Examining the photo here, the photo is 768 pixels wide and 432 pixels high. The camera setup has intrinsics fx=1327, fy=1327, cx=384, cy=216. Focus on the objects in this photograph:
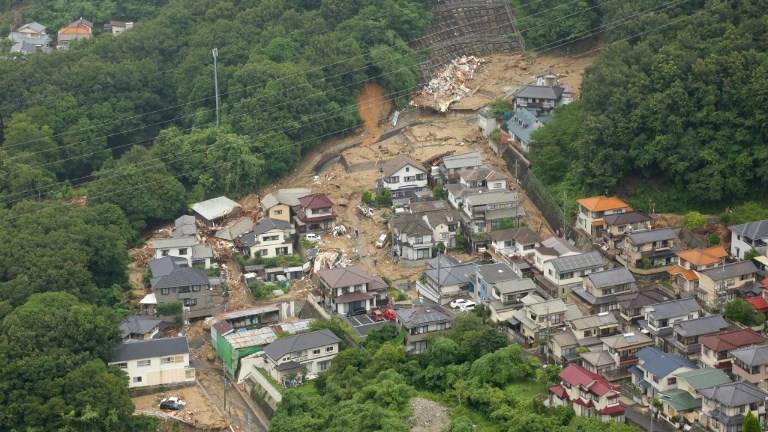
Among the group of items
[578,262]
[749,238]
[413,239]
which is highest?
[749,238]

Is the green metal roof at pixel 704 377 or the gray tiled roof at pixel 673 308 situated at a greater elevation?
the gray tiled roof at pixel 673 308

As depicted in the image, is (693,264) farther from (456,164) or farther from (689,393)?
(456,164)

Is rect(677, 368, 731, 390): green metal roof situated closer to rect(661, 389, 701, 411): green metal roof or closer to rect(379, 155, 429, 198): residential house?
rect(661, 389, 701, 411): green metal roof

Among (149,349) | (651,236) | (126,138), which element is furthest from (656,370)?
(126,138)

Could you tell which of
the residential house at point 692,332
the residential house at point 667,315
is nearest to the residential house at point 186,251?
the residential house at point 667,315

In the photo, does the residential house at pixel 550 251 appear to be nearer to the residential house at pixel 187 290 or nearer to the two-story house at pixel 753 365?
the two-story house at pixel 753 365

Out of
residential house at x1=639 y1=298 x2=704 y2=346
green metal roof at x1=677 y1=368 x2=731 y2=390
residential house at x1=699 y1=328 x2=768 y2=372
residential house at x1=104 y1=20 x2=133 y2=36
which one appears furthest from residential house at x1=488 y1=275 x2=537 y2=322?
residential house at x1=104 y1=20 x2=133 y2=36

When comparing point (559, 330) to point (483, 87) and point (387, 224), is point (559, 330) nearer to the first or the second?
point (387, 224)

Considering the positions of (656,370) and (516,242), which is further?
(516,242)
